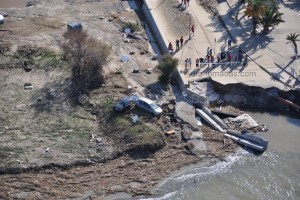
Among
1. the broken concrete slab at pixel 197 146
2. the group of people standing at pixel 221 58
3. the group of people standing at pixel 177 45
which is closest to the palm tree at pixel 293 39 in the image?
the group of people standing at pixel 221 58

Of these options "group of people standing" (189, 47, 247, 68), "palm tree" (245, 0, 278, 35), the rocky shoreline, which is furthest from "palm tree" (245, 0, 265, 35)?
the rocky shoreline

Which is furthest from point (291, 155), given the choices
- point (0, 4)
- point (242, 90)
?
point (0, 4)

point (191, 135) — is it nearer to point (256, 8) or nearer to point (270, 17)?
point (256, 8)

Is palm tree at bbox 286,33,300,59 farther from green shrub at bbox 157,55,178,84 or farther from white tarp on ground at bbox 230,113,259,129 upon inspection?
green shrub at bbox 157,55,178,84

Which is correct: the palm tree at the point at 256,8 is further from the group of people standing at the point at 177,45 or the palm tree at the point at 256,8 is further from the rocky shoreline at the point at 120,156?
the rocky shoreline at the point at 120,156

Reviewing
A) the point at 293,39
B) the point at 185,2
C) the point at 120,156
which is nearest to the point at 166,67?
the point at 120,156
